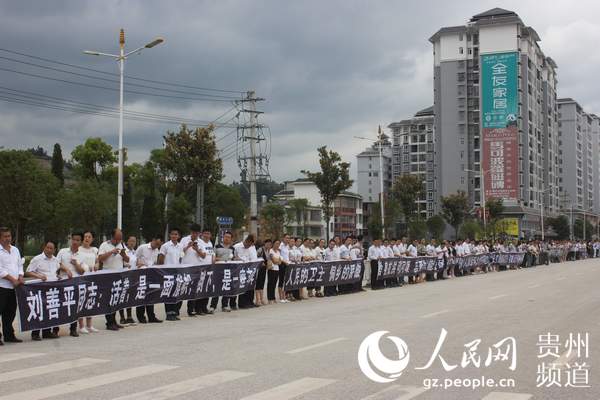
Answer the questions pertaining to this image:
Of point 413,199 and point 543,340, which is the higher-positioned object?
point 413,199

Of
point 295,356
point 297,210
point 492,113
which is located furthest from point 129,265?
point 492,113

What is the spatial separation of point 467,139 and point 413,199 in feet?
129

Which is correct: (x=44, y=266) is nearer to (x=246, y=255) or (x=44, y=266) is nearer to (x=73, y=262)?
(x=73, y=262)

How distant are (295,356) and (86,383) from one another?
3.03 m

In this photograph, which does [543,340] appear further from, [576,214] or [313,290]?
[576,214]

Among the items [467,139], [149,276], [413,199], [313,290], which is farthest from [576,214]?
[149,276]

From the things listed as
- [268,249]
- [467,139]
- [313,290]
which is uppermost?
[467,139]

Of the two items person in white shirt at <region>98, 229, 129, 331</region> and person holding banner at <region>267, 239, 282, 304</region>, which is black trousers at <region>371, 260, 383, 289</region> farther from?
person in white shirt at <region>98, 229, 129, 331</region>

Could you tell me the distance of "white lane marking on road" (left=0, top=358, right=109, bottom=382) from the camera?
28.7ft

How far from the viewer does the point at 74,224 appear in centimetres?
5116

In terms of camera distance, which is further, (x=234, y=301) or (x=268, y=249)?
(x=268, y=249)

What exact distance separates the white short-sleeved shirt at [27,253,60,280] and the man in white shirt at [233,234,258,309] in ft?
20.4

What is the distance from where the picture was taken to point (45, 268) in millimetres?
12781

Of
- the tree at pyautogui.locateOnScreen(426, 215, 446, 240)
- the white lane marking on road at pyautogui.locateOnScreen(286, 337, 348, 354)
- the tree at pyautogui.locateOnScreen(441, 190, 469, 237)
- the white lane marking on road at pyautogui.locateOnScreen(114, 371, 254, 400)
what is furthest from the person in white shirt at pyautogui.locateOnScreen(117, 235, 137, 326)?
the tree at pyautogui.locateOnScreen(426, 215, 446, 240)
